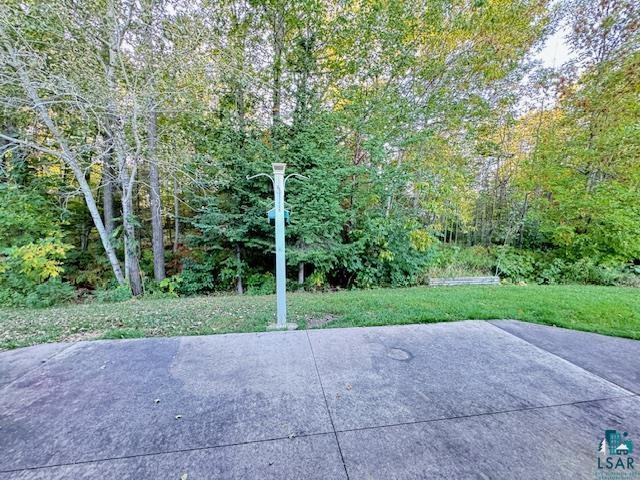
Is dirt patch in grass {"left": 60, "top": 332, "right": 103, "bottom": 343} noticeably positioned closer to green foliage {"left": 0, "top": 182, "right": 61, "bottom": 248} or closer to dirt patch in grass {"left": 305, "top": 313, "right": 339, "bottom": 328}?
dirt patch in grass {"left": 305, "top": 313, "right": 339, "bottom": 328}

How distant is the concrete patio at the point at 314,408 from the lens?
1.32 metres

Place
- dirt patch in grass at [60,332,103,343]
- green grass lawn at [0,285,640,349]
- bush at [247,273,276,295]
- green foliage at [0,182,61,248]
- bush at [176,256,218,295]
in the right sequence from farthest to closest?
bush at [176,256,218,295], bush at [247,273,276,295], green foliage at [0,182,61,248], green grass lawn at [0,285,640,349], dirt patch in grass at [60,332,103,343]

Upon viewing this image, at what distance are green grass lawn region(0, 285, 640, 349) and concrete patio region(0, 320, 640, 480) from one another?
1.24ft

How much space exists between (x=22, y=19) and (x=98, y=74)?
1.03 meters

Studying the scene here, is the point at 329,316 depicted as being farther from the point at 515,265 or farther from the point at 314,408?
the point at 515,265

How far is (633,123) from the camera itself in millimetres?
6395

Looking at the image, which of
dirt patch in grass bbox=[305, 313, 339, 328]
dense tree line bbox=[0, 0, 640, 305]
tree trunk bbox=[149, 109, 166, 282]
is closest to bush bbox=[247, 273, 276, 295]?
dense tree line bbox=[0, 0, 640, 305]

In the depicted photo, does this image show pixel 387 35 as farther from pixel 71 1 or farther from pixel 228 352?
pixel 228 352

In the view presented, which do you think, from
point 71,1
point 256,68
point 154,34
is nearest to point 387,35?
point 256,68

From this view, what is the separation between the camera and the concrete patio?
1.32m

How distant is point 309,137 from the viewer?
604 cm

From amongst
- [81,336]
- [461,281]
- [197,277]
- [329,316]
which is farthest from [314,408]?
[461,281]

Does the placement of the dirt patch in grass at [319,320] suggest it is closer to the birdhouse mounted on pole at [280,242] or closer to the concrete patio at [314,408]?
the birdhouse mounted on pole at [280,242]

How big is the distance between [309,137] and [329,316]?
13.9ft
